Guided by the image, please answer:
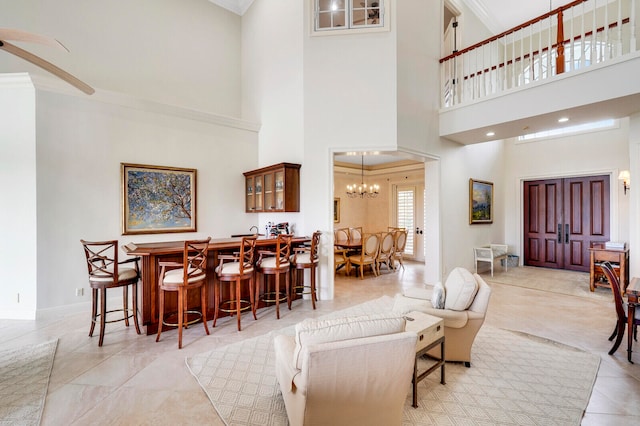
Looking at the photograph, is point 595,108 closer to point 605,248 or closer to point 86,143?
→ point 605,248

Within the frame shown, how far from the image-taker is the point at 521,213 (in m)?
7.58

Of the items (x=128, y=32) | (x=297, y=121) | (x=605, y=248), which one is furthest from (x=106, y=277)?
(x=605, y=248)

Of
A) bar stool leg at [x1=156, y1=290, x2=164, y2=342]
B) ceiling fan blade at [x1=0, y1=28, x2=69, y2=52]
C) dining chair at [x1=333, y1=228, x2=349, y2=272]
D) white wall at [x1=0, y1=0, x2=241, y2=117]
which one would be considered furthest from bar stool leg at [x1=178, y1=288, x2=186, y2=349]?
white wall at [x1=0, y1=0, x2=241, y2=117]

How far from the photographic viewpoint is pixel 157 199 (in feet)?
16.2

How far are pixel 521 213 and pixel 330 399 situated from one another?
8.12m

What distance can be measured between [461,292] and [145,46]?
6.56 meters

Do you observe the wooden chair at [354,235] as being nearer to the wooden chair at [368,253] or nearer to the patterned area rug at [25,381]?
the wooden chair at [368,253]

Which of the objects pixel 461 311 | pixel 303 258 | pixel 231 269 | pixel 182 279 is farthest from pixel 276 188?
pixel 461 311

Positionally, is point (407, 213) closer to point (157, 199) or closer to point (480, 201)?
point (480, 201)

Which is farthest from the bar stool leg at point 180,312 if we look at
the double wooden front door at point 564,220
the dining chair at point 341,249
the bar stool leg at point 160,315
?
the double wooden front door at point 564,220

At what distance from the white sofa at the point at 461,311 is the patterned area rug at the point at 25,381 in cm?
307

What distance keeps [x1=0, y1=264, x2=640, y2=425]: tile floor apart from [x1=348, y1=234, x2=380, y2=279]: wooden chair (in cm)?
132

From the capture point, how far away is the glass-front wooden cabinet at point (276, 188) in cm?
489

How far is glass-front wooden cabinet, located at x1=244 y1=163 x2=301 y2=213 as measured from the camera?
193 inches
